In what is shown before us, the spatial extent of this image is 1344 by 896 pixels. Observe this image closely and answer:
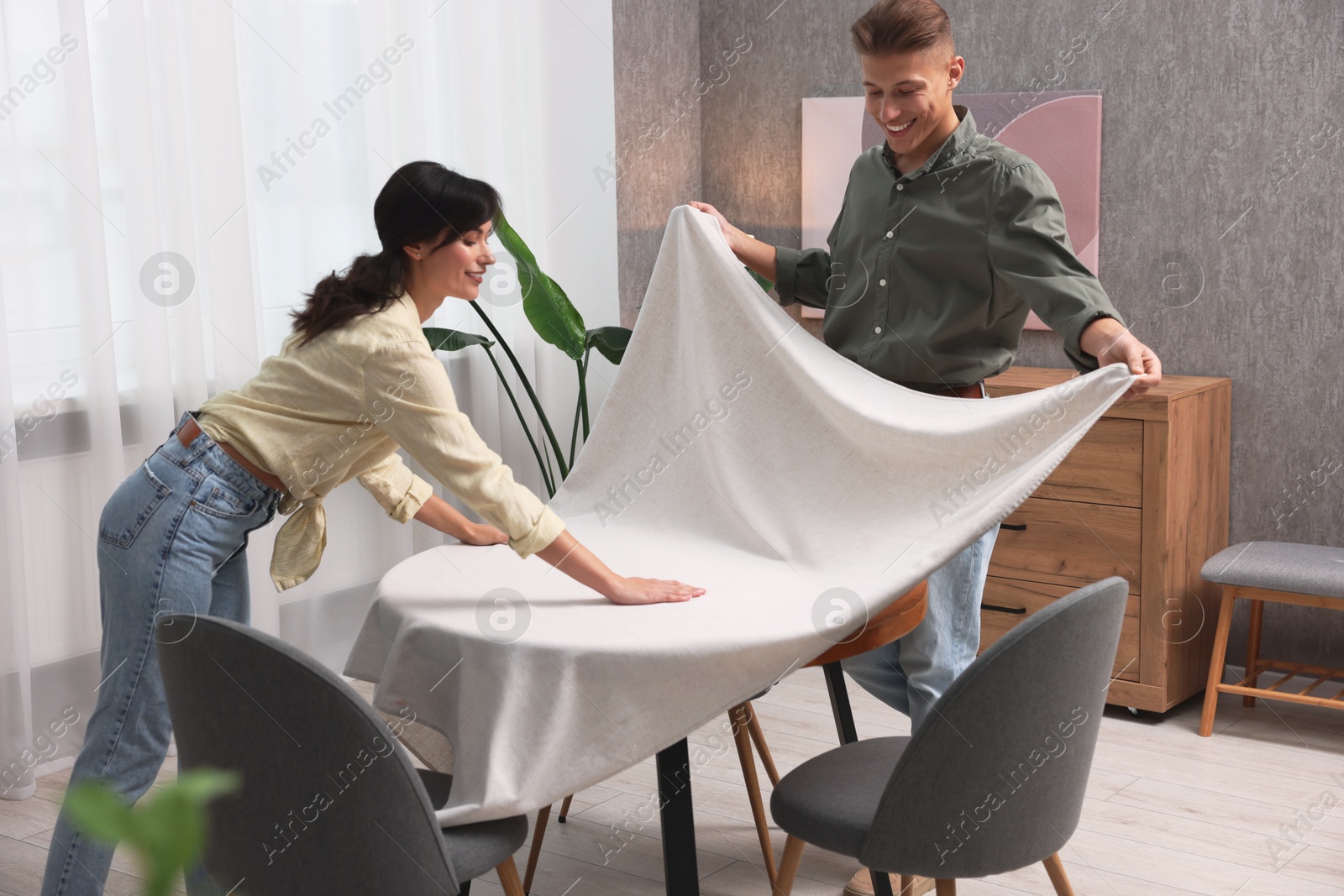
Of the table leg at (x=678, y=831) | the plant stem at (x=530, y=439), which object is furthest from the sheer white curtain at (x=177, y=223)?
the table leg at (x=678, y=831)

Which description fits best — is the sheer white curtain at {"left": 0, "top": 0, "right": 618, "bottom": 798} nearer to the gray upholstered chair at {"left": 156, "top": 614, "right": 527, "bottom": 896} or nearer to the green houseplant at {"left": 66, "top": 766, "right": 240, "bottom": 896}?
the gray upholstered chair at {"left": 156, "top": 614, "right": 527, "bottom": 896}

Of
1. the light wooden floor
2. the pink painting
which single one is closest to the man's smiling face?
the light wooden floor

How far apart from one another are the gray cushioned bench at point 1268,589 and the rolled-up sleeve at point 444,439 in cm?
219

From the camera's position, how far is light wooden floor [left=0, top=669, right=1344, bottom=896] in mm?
2521

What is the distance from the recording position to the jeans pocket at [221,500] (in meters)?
1.94

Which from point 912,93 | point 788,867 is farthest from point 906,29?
point 788,867

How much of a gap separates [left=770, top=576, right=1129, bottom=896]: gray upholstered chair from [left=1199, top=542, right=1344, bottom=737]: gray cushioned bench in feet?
6.07

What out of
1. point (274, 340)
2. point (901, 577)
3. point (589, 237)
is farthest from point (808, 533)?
point (589, 237)

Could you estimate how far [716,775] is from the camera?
3.09 m

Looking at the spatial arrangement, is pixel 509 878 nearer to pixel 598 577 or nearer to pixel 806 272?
pixel 598 577

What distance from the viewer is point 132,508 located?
1.94 meters

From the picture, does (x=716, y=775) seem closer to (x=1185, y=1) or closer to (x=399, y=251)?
(x=399, y=251)

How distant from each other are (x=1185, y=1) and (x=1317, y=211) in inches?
28.5

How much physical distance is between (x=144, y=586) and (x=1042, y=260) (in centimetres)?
156
